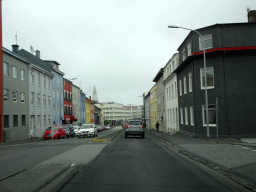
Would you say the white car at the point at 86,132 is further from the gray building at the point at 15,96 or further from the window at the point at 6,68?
the window at the point at 6,68

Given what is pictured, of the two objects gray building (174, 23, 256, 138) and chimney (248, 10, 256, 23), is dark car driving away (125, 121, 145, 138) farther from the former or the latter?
chimney (248, 10, 256, 23)

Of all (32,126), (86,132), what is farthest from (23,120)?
(86,132)

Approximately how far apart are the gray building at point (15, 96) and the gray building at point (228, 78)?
20.0m

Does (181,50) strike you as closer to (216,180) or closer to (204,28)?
(204,28)

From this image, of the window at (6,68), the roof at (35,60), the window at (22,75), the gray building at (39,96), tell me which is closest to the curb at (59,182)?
the window at (6,68)

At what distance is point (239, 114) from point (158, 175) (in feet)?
58.9

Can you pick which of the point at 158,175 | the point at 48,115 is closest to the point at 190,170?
the point at 158,175

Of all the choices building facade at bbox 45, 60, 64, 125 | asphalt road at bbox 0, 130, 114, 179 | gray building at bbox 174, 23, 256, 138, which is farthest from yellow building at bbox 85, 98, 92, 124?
asphalt road at bbox 0, 130, 114, 179

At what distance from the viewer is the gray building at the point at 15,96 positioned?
31.5 metres

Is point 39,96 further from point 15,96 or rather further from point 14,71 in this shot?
→ point 14,71

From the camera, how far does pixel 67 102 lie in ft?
206

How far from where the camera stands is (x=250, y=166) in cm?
955

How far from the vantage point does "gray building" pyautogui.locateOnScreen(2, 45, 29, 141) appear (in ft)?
103

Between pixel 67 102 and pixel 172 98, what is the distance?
29.6m
